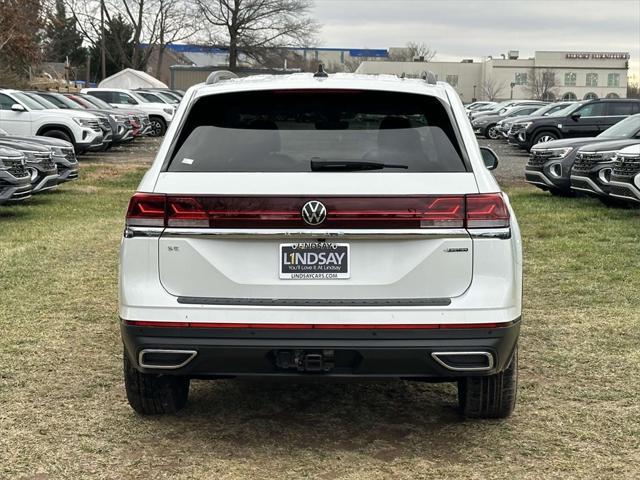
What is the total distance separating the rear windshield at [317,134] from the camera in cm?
427

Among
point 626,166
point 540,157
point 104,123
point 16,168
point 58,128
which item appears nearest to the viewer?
point 626,166

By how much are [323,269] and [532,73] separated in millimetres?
122424

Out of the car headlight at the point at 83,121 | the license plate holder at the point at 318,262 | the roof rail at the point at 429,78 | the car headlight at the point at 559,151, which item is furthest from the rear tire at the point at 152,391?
the car headlight at the point at 83,121

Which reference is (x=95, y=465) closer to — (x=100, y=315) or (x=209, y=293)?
(x=209, y=293)

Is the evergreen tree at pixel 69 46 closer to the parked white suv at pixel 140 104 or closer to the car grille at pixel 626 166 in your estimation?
the parked white suv at pixel 140 104

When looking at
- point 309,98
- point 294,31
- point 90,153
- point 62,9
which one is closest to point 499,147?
point 90,153

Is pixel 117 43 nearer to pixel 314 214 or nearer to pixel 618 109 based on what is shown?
pixel 618 109

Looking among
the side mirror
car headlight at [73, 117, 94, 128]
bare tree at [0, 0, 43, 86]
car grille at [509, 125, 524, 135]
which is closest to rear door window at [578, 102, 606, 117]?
car grille at [509, 125, 524, 135]

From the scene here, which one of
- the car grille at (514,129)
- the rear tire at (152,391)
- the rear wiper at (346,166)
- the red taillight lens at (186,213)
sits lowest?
the rear tire at (152,391)

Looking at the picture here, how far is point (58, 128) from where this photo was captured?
22.6 meters

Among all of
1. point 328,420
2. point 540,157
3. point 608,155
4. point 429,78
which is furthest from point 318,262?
point 540,157

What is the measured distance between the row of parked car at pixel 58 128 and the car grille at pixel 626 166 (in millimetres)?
7902

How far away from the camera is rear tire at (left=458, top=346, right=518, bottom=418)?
4.65m

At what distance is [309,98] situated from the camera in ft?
14.7
